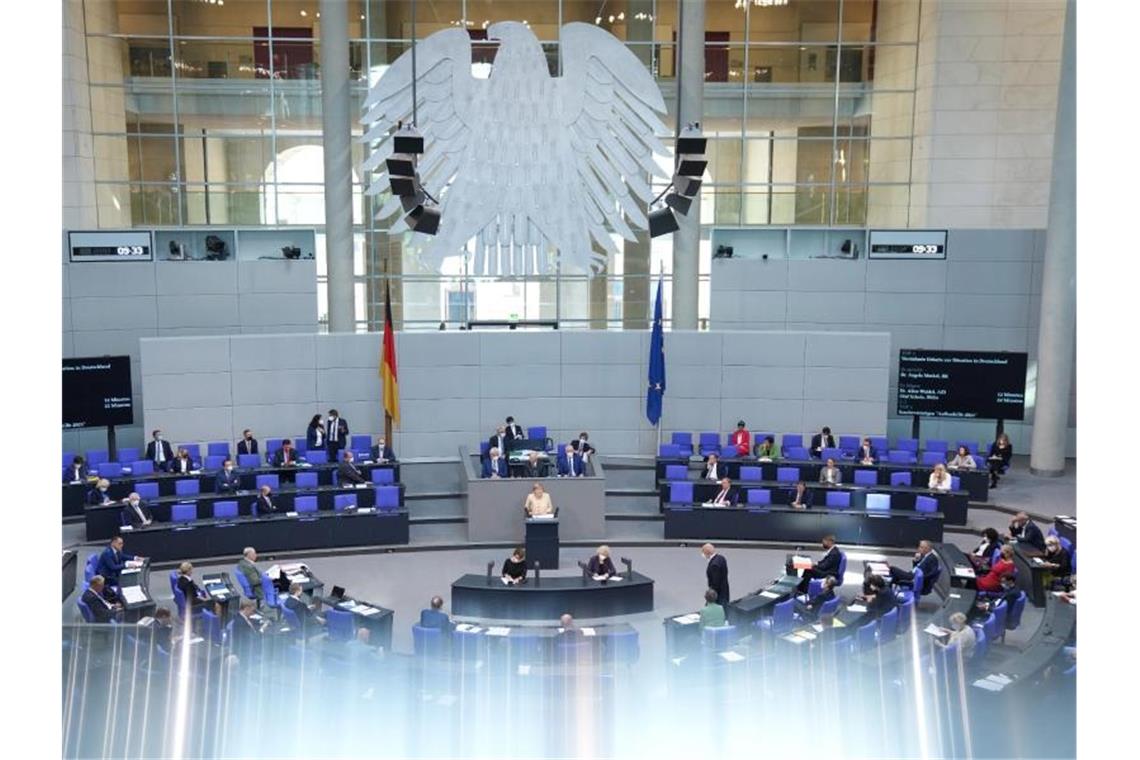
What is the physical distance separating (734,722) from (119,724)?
4.83 metres

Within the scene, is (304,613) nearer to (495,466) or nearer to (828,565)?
(495,466)

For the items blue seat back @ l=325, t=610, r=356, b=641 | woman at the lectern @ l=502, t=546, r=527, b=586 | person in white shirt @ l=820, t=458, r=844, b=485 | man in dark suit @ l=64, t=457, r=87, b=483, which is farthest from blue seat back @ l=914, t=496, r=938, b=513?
man in dark suit @ l=64, t=457, r=87, b=483

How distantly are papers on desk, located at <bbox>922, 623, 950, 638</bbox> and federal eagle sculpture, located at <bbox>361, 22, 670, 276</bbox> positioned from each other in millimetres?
7257

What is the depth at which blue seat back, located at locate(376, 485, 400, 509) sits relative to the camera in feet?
48.3

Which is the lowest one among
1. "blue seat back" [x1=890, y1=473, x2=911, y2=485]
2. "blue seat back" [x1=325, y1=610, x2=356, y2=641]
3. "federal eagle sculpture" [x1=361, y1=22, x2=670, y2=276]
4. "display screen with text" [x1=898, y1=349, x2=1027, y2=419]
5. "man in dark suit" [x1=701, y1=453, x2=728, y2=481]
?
"blue seat back" [x1=325, y1=610, x2=356, y2=641]

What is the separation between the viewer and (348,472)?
15.4m

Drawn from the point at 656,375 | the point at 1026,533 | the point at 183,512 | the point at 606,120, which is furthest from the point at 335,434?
the point at 1026,533

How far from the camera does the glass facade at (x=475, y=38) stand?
2052 centimetres

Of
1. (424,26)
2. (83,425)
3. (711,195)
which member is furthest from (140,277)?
(711,195)

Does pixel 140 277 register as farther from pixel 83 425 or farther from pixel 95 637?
pixel 95 637

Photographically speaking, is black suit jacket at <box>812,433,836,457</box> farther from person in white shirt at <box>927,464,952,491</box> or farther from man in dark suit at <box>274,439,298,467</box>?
man in dark suit at <box>274,439,298,467</box>

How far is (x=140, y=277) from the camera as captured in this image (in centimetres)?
1834

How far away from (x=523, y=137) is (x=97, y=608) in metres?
8.37

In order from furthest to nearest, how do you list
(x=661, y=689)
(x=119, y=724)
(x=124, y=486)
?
(x=124, y=486) → (x=661, y=689) → (x=119, y=724)
